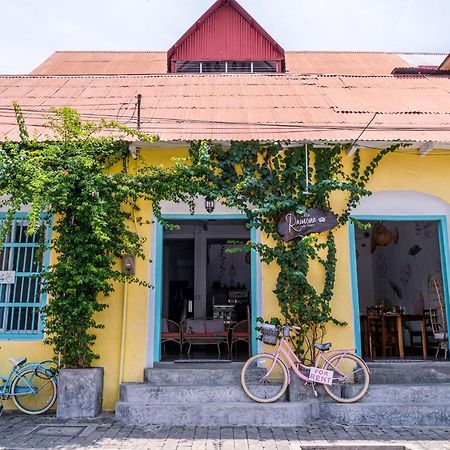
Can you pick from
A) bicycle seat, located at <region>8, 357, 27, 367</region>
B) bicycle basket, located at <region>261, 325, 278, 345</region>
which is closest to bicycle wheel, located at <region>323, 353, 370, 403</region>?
bicycle basket, located at <region>261, 325, 278, 345</region>

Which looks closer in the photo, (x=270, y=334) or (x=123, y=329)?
(x=270, y=334)

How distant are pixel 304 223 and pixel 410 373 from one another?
2690 millimetres

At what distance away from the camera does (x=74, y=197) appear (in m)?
6.68

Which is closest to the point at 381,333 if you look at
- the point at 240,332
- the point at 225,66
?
the point at 240,332

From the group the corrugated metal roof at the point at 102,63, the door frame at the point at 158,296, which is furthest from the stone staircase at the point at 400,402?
the corrugated metal roof at the point at 102,63

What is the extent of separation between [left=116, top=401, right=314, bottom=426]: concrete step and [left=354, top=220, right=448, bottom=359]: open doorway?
3043mm

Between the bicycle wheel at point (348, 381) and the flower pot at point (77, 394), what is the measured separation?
10.3 feet

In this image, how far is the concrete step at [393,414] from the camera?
20.3 ft

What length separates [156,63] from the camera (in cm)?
1441

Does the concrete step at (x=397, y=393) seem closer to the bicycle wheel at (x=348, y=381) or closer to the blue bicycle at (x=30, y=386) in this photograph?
the bicycle wheel at (x=348, y=381)

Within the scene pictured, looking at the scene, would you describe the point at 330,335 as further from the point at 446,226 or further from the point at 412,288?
the point at 412,288

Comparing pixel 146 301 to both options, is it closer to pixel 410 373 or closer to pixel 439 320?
pixel 410 373

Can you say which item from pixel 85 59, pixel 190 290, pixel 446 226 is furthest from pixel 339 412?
pixel 85 59

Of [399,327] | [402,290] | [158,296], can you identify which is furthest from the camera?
[402,290]
